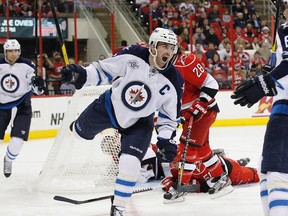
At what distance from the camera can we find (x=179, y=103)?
3.77 m

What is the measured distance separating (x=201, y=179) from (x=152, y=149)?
0.59m

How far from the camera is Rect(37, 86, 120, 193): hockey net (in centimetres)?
479

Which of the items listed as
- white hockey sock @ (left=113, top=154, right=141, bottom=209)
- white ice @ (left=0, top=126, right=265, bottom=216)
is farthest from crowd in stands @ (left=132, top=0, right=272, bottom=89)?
white hockey sock @ (left=113, top=154, right=141, bottom=209)

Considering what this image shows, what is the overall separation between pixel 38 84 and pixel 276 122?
2953mm

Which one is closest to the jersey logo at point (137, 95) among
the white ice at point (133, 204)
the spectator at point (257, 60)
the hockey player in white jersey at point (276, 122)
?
the white ice at point (133, 204)

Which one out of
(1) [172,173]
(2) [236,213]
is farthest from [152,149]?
(2) [236,213]

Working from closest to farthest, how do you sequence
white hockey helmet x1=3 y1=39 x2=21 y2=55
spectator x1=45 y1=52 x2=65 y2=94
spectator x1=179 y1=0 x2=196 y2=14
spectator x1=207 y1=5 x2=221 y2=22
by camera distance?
white hockey helmet x1=3 y1=39 x2=21 y2=55 < spectator x1=45 y1=52 x2=65 y2=94 < spectator x1=207 y1=5 x2=221 y2=22 < spectator x1=179 y1=0 x2=196 y2=14

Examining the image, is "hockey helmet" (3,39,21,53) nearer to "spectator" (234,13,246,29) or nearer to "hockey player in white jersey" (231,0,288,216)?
"hockey player in white jersey" (231,0,288,216)

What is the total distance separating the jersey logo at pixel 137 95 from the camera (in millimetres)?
3672

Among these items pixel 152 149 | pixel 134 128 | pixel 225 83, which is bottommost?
pixel 225 83

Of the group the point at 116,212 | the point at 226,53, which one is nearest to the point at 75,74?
the point at 116,212

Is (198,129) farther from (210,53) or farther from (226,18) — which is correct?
(226,18)

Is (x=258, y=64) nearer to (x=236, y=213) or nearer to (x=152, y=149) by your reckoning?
(x=152, y=149)

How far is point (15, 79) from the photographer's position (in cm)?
577
